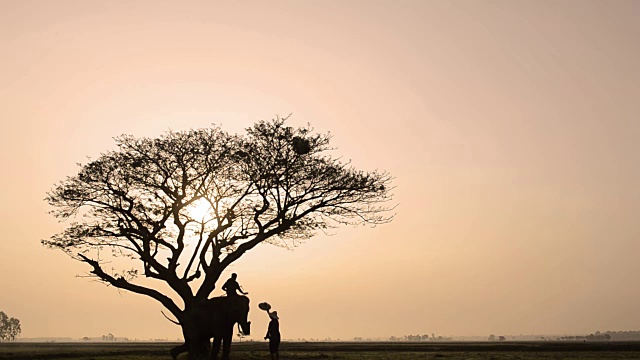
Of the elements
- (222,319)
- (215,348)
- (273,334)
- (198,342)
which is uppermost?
(222,319)

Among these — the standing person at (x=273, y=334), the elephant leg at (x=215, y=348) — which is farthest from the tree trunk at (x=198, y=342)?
the standing person at (x=273, y=334)

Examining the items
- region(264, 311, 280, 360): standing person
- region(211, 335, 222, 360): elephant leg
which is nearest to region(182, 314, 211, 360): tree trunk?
region(211, 335, 222, 360): elephant leg

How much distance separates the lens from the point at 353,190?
42906mm

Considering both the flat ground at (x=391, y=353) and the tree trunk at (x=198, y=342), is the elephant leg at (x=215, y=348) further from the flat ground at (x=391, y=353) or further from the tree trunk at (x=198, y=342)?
the flat ground at (x=391, y=353)

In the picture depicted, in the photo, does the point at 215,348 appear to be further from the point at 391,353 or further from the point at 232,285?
the point at 391,353

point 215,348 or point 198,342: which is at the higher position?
point 198,342

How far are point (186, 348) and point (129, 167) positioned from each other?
11303 millimetres

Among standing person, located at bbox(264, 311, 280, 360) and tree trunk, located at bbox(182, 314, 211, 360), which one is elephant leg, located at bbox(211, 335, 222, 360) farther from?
standing person, located at bbox(264, 311, 280, 360)

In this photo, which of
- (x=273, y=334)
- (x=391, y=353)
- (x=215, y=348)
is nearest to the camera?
(x=215, y=348)

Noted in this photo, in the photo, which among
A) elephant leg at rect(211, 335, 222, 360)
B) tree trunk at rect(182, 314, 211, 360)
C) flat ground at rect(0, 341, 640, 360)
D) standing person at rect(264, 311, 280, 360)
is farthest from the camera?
flat ground at rect(0, 341, 640, 360)

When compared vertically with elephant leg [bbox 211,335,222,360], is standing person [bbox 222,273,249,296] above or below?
above

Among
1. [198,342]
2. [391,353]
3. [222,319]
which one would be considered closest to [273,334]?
[222,319]

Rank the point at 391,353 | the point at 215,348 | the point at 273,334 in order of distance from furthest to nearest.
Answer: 1. the point at 391,353
2. the point at 273,334
3. the point at 215,348

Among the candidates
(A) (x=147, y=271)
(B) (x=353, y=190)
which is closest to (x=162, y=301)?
(A) (x=147, y=271)
